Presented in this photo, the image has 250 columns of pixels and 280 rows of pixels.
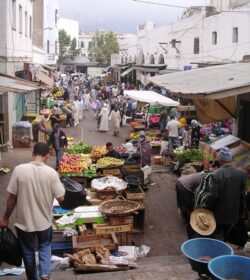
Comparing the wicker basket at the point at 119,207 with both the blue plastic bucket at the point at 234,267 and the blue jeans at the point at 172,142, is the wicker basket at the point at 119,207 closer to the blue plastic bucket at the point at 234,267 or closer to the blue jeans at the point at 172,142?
the blue plastic bucket at the point at 234,267

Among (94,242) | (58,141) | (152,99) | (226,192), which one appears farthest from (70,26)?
(226,192)

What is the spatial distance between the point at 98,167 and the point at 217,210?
5.87 m

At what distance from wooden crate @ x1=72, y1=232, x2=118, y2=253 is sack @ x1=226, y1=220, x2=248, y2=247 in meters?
1.86

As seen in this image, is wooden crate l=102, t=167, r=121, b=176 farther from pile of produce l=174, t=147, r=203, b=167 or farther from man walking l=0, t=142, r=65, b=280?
man walking l=0, t=142, r=65, b=280

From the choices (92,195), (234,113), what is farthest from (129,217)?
(234,113)

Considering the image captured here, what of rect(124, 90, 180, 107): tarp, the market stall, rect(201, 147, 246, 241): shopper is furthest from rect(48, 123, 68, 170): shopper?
rect(201, 147, 246, 241): shopper

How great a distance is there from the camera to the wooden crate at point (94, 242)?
6.94 m

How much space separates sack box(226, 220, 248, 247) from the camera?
661 centimetres

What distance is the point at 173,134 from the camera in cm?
1636

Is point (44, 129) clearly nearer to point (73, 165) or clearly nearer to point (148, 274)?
point (73, 165)

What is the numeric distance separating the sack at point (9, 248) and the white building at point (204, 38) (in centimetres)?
1612

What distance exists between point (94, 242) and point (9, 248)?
2.43m

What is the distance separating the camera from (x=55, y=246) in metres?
7.32

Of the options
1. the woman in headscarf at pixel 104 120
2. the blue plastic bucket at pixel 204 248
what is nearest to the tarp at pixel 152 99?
the woman in headscarf at pixel 104 120
